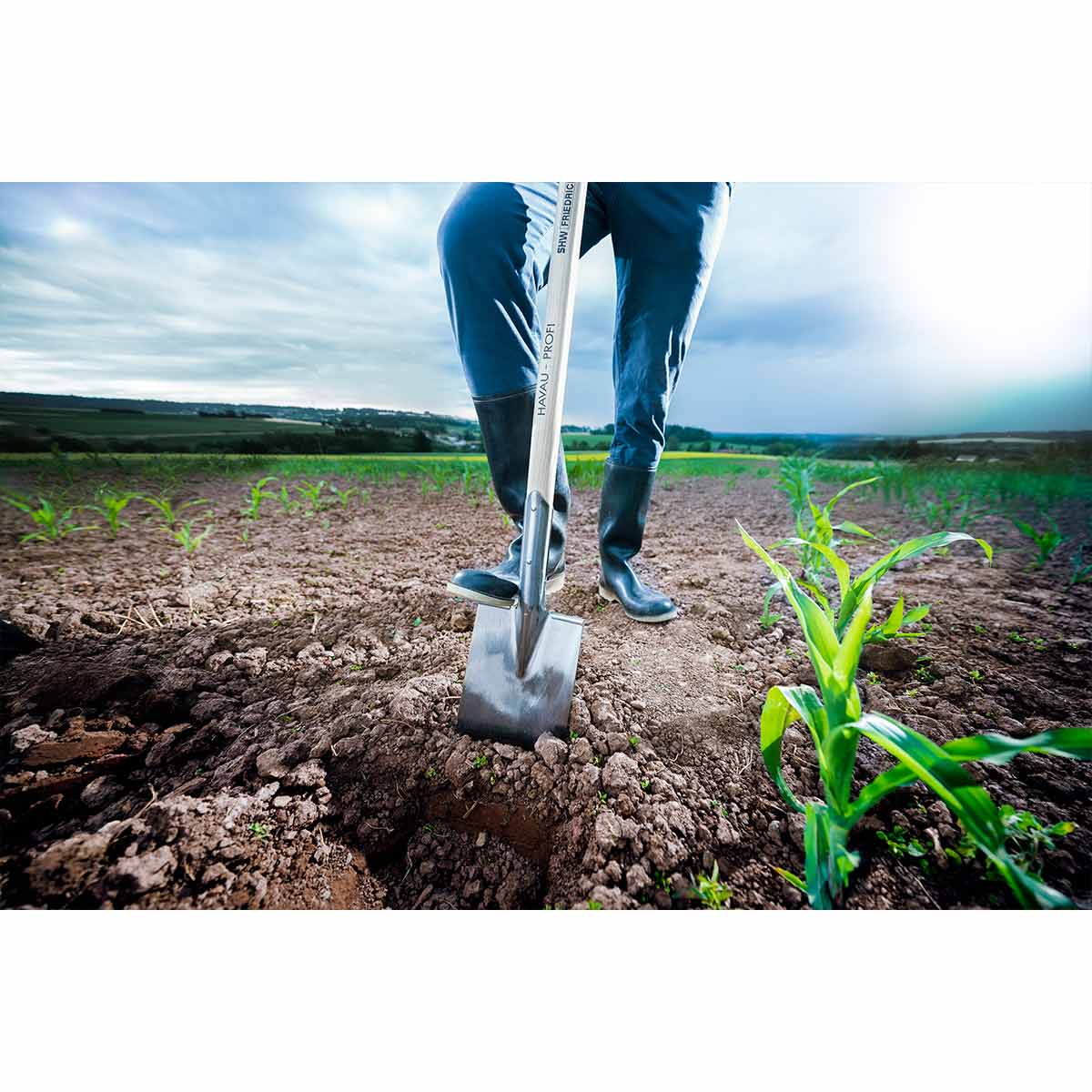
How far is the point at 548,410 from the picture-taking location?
0.86m

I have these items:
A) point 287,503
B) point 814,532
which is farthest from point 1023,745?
point 287,503

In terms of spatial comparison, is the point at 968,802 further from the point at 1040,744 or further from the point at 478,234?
the point at 478,234

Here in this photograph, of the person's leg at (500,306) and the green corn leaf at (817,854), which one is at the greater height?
the person's leg at (500,306)

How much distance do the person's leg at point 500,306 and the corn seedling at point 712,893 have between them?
63cm

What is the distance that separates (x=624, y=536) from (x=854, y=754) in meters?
0.87

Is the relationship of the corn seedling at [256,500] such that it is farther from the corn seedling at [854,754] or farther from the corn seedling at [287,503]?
the corn seedling at [854,754]

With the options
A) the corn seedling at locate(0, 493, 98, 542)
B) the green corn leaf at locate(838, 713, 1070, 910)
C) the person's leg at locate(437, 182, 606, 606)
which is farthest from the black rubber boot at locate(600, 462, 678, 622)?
the corn seedling at locate(0, 493, 98, 542)

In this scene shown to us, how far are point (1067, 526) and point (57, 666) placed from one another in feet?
12.1

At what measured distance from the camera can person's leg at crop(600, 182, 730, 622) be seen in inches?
41.4

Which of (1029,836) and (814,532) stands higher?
(814,532)

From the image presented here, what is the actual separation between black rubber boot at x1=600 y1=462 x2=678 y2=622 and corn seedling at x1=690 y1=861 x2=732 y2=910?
0.68 m

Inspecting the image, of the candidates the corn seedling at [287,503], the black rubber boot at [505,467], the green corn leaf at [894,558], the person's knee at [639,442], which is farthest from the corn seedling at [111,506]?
the green corn leaf at [894,558]

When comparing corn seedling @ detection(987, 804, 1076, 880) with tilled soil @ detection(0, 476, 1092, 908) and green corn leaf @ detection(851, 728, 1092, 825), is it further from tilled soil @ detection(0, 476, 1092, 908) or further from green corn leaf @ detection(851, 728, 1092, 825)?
green corn leaf @ detection(851, 728, 1092, 825)

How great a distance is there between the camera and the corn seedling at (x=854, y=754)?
40 cm
